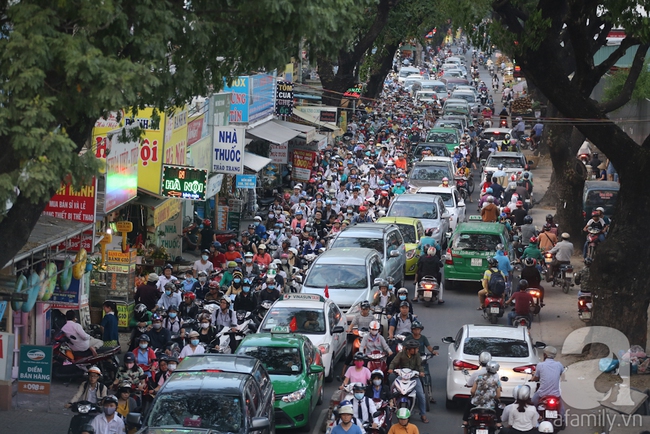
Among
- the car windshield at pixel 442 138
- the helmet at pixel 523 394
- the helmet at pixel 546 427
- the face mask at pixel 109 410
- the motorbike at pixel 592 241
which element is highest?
the car windshield at pixel 442 138

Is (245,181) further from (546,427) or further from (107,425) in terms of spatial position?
(546,427)

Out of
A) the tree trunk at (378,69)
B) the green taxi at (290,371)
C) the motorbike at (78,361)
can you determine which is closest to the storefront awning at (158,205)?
→ the motorbike at (78,361)

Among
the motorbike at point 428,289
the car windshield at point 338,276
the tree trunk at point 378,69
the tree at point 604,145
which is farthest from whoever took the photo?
the tree trunk at point 378,69

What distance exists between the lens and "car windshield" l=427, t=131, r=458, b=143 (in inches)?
1943

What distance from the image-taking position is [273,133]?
115 ft

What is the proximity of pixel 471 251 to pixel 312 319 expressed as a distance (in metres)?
7.98

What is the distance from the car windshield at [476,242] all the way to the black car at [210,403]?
1267 cm

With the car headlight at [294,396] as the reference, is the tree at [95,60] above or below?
above

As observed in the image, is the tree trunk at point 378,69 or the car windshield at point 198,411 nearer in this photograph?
the car windshield at point 198,411

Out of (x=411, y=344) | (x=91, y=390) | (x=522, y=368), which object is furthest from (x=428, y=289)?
(x=91, y=390)

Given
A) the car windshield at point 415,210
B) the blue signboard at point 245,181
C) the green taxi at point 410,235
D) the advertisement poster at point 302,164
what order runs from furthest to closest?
the advertisement poster at point 302,164
the car windshield at point 415,210
the blue signboard at point 245,181
the green taxi at point 410,235

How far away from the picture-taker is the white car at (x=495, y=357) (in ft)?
53.5

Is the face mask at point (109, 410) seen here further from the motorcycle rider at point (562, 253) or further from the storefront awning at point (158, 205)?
the motorcycle rider at point (562, 253)

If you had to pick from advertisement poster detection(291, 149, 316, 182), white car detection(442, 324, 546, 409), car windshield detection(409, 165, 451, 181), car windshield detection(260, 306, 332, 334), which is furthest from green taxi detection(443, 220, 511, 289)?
advertisement poster detection(291, 149, 316, 182)
